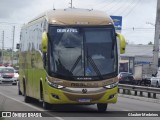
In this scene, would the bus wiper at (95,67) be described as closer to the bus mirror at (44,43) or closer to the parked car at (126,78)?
the bus mirror at (44,43)

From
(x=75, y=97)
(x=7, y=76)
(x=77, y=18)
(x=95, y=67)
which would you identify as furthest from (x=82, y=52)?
(x=7, y=76)

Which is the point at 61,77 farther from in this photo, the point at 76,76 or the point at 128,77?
the point at 128,77

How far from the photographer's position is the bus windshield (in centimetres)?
1902

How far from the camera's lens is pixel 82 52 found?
1914 centimetres

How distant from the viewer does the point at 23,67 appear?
26.8 m

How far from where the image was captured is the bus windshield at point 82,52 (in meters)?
19.0

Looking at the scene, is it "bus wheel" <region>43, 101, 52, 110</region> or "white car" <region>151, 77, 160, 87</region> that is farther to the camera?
"white car" <region>151, 77, 160, 87</region>

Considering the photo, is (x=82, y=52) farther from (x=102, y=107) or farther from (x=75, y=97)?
(x=102, y=107)

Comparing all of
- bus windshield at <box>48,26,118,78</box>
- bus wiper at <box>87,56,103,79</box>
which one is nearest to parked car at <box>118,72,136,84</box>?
bus windshield at <box>48,26,118,78</box>

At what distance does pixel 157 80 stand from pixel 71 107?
28.0m

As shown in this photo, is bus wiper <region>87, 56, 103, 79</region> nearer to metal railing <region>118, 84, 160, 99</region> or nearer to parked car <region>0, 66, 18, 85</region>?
metal railing <region>118, 84, 160, 99</region>

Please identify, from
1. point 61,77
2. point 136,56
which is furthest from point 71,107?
point 136,56

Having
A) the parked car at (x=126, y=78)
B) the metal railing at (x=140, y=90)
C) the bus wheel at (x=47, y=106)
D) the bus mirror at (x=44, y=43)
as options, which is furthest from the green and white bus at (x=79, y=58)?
the parked car at (x=126, y=78)

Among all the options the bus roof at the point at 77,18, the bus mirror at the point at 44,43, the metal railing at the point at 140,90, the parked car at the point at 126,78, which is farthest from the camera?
the parked car at the point at 126,78
